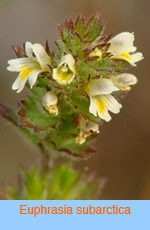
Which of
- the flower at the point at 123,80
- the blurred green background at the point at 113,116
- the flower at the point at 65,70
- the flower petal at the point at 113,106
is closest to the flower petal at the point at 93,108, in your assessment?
the flower petal at the point at 113,106

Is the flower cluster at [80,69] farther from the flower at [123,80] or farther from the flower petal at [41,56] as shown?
the flower at [123,80]

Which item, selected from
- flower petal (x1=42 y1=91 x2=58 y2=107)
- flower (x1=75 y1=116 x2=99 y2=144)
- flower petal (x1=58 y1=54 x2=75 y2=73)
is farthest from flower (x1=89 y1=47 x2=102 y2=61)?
flower (x1=75 y1=116 x2=99 y2=144)

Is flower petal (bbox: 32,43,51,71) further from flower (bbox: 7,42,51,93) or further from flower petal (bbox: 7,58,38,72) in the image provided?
flower petal (bbox: 7,58,38,72)

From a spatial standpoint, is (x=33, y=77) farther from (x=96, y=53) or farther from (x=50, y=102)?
(x=96, y=53)

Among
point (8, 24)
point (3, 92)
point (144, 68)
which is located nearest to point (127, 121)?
point (144, 68)

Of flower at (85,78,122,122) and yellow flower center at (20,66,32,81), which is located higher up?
A: yellow flower center at (20,66,32,81)

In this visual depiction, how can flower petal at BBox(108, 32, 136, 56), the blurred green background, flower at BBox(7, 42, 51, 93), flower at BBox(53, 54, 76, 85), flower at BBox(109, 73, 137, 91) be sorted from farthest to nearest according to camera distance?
the blurred green background < flower at BBox(109, 73, 137, 91) < flower petal at BBox(108, 32, 136, 56) < flower at BBox(7, 42, 51, 93) < flower at BBox(53, 54, 76, 85)
